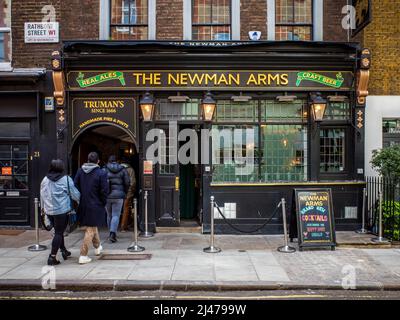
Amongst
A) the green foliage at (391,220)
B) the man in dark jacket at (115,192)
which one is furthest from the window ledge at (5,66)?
the green foliage at (391,220)

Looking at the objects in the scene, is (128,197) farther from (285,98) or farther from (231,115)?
(285,98)

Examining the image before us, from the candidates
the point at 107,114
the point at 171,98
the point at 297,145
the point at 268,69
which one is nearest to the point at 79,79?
the point at 107,114

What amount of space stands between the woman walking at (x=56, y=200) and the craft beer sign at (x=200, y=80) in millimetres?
3862

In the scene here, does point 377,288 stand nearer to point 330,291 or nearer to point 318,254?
point 330,291

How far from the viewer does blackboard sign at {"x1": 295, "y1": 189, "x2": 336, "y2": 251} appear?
358 inches

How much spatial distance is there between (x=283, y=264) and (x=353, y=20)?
739 centimetres

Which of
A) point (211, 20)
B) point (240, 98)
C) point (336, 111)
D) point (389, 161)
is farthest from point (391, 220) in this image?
point (211, 20)

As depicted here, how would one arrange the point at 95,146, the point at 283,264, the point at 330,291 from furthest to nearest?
the point at 95,146, the point at 283,264, the point at 330,291

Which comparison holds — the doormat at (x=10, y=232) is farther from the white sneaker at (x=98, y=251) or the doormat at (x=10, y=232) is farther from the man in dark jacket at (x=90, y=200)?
the man in dark jacket at (x=90, y=200)

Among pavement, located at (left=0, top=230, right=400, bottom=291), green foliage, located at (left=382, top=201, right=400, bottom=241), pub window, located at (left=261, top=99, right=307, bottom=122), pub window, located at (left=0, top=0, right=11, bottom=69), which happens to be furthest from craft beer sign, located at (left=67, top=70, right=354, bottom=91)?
pavement, located at (left=0, top=230, right=400, bottom=291)

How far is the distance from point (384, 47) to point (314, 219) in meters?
6.05

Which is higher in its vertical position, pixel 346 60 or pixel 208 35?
pixel 208 35

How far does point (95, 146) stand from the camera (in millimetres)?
13188

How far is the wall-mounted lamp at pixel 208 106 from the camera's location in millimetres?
10852
